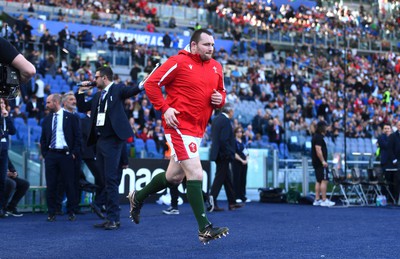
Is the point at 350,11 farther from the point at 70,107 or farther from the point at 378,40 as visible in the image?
the point at 70,107

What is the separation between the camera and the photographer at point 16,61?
466 centimetres

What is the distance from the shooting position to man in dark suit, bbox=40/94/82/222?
393 inches

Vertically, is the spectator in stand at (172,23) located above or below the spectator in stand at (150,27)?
above

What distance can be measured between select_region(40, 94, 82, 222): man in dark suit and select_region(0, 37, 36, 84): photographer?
17.6 feet

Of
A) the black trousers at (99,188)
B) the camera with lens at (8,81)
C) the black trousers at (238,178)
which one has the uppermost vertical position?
the camera with lens at (8,81)

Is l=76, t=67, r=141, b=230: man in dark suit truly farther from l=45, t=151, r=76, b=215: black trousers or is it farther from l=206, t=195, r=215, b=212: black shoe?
l=206, t=195, r=215, b=212: black shoe

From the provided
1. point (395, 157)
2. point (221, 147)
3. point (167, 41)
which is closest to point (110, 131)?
point (221, 147)

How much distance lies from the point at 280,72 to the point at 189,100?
932 inches

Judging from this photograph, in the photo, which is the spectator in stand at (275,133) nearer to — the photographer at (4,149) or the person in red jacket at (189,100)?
the photographer at (4,149)

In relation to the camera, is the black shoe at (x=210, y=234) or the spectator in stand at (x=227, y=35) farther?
the spectator in stand at (x=227, y=35)

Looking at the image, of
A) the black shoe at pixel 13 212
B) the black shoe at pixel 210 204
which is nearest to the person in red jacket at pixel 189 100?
the black shoe at pixel 13 212

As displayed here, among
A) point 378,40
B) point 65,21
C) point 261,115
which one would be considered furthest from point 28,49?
point 378,40

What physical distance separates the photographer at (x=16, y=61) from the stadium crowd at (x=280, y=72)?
11861mm

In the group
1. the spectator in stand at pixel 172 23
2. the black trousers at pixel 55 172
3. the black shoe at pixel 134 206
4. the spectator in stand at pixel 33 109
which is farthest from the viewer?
the spectator in stand at pixel 172 23
